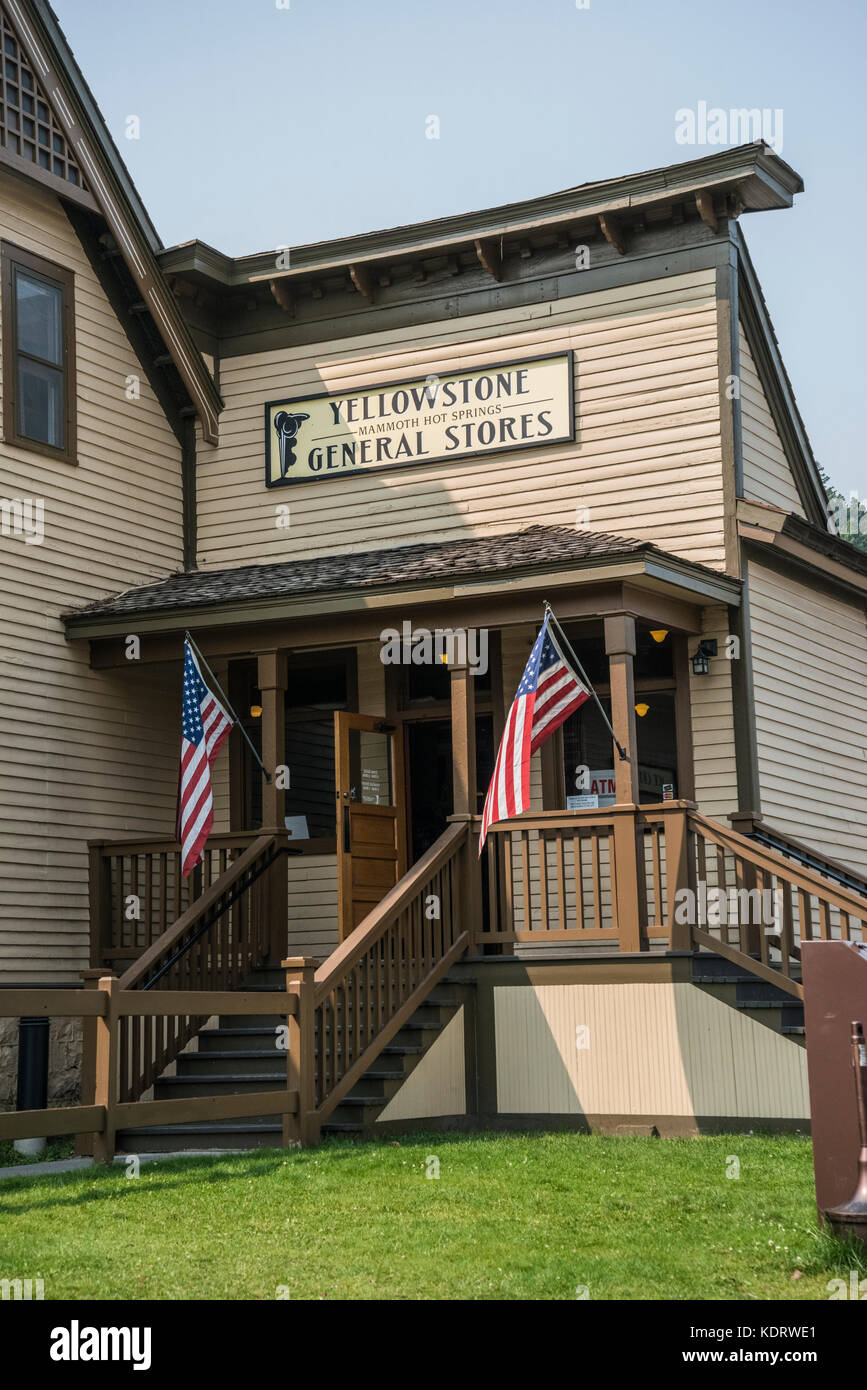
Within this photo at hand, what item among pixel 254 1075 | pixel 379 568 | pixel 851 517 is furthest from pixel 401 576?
pixel 851 517

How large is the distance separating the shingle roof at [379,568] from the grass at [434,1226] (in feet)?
15.7

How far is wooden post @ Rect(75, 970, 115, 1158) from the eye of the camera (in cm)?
994

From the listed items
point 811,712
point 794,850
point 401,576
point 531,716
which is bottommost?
point 794,850

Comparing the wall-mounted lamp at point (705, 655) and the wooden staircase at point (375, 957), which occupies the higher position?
the wall-mounted lamp at point (705, 655)

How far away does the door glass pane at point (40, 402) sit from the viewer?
569 inches

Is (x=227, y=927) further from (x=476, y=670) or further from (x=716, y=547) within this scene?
(x=716, y=547)

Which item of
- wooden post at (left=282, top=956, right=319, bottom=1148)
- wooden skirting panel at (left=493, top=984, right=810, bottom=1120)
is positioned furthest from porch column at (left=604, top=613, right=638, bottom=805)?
wooden post at (left=282, top=956, right=319, bottom=1148)

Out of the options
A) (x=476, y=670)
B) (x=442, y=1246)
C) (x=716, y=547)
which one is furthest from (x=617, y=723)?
(x=442, y=1246)

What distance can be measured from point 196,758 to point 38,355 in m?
4.17

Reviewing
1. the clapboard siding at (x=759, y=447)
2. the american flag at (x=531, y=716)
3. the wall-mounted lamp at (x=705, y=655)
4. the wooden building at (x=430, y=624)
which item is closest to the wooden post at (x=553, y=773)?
Result: the wooden building at (x=430, y=624)

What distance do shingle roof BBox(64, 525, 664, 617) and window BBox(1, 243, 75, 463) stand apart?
1636mm

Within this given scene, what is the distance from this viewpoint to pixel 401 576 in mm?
13547

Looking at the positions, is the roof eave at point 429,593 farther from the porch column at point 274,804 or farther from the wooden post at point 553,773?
the wooden post at point 553,773

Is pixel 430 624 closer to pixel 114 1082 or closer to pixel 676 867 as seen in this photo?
pixel 676 867
